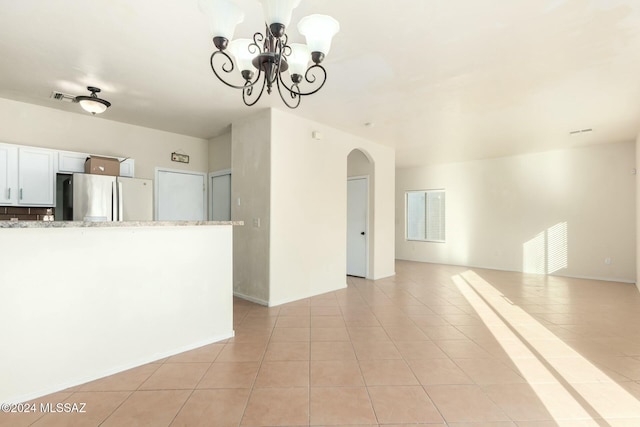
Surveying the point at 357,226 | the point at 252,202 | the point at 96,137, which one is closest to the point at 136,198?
the point at 96,137

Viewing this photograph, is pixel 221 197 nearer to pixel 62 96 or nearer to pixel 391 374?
pixel 62 96

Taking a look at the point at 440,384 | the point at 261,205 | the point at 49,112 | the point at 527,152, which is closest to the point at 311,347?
the point at 440,384

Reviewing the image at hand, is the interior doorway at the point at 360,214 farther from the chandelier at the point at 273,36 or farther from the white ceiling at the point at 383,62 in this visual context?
the chandelier at the point at 273,36

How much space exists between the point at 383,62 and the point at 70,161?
416 cm

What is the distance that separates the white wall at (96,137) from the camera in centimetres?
383

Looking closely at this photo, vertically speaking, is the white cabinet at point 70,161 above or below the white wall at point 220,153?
below

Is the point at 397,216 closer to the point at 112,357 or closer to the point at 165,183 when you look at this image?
the point at 165,183

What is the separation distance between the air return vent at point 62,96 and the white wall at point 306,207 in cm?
240

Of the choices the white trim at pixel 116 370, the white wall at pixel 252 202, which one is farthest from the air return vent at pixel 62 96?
the white trim at pixel 116 370

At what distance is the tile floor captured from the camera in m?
1.85

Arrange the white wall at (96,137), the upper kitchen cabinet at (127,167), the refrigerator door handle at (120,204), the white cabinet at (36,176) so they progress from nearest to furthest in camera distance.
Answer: the white cabinet at (36,176)
the white wall at (96,137)
the refrigerator door handle at (120,204)
the upper kitchen cabinet at (127,167)

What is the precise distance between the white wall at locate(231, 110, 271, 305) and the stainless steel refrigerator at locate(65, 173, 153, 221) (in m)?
1.28

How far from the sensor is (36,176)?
382 cm

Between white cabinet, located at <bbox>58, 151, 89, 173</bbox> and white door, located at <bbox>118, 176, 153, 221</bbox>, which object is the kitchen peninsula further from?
white cabinet, located at <bbox>58, 151, 89, 173</bbox>
